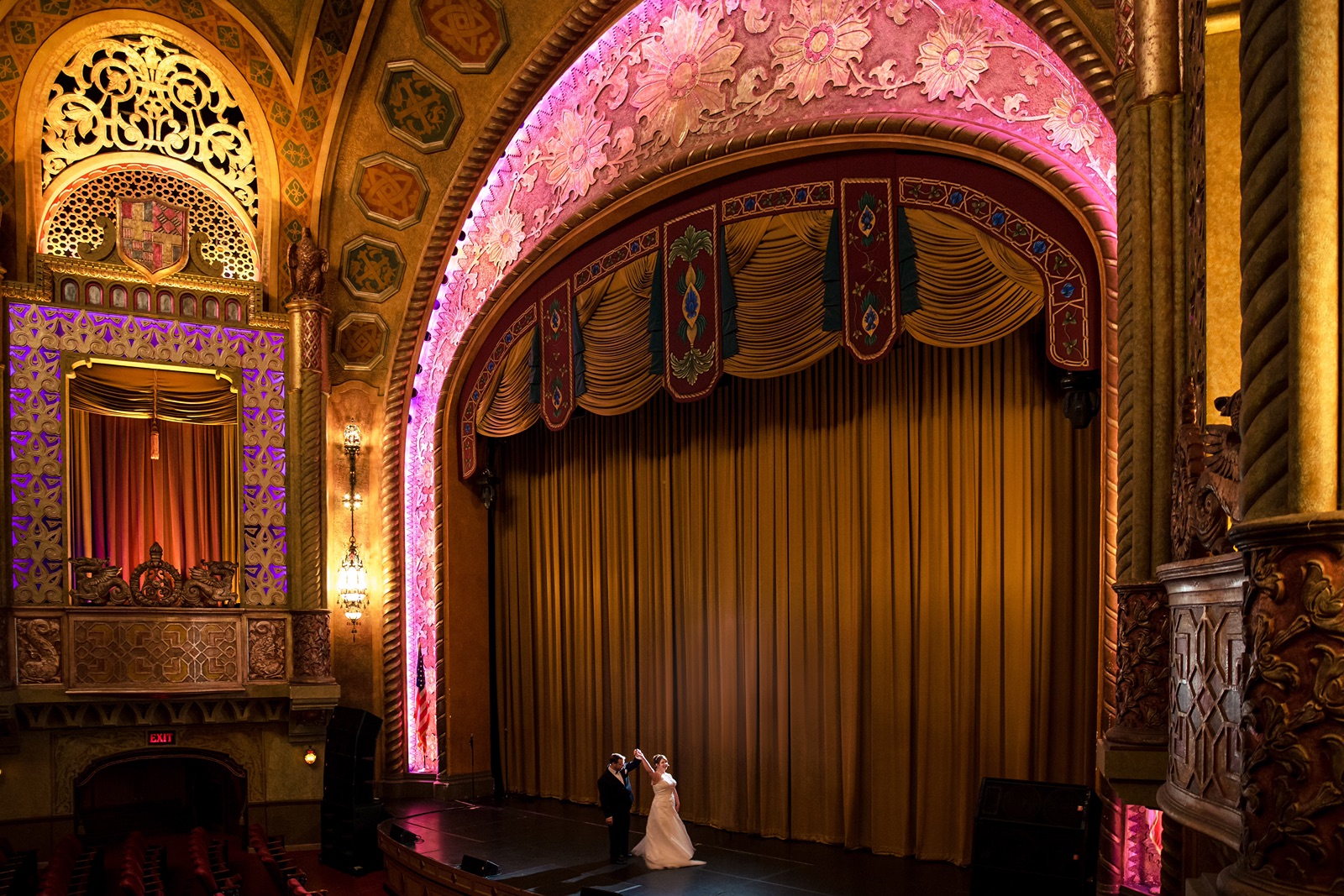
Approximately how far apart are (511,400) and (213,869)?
5.03 metres

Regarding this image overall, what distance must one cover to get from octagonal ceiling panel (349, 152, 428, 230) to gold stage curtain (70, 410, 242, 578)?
269cm

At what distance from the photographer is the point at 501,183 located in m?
11.2

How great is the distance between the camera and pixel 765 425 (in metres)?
10.1

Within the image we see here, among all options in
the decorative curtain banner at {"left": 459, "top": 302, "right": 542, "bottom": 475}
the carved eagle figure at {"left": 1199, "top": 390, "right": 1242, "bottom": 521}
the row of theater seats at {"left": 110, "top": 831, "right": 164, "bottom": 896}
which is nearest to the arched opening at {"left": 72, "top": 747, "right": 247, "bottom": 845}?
the row of theater seats at {"left": 110, "top": 831, "right": 164, "bottom": 896}

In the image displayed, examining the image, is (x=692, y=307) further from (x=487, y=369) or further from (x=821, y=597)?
(x=487, y=369)

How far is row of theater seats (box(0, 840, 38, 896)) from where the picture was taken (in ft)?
25.1

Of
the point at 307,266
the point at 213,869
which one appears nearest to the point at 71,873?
the point at 213,869

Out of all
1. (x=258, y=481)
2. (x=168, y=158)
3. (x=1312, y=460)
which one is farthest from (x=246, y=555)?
(x=1312, y=460)

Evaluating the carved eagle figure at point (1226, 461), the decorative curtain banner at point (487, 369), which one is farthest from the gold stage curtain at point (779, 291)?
the carved eagle figure at point (1226, 461)

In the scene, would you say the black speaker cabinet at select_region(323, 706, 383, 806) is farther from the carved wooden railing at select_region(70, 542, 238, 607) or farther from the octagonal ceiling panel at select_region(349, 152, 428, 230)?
the octagonal ceiling panel at select_region(349, 152, 428, 230)

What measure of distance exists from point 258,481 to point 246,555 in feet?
2.50

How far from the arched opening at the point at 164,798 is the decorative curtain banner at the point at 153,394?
3.40 meters

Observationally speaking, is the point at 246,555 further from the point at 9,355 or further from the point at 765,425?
the point at 765,425

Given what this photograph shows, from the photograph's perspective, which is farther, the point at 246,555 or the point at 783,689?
the point at 246,555
